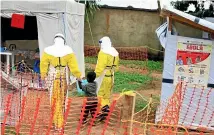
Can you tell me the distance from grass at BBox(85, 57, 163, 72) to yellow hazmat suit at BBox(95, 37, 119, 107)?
787 cm

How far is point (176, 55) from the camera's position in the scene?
6215 millimetres

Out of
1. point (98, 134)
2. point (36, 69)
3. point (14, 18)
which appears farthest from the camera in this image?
point (36, 69)

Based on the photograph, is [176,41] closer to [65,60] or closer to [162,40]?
[162,40]

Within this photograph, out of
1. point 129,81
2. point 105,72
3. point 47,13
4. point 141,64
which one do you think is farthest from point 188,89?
point 141,64

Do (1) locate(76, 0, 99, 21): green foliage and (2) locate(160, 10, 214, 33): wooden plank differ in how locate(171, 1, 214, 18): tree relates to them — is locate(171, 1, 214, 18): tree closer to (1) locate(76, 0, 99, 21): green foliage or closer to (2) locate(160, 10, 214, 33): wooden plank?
(1) locate(76, 0, 99, 21): green foliage

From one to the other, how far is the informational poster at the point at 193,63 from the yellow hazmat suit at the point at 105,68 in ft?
3.75

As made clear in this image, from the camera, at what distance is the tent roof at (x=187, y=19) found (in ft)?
19.5

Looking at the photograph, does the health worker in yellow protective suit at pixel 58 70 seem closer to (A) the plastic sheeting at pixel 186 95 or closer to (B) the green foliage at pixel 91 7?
(A) the plastic sheeting at pixel 186 95

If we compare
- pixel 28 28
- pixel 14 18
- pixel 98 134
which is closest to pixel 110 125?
pixel 98 134

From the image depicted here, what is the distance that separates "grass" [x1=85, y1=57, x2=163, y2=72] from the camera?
14.7 meters

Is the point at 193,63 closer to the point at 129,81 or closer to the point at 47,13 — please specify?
the point at 47,13

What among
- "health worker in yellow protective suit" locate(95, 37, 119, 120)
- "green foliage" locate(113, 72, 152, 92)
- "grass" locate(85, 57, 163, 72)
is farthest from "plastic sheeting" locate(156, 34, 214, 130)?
"grass" locate(85, 57, 163, 72)

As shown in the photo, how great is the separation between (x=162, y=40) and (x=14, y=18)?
467 cm

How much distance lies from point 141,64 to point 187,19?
9.32 meters
